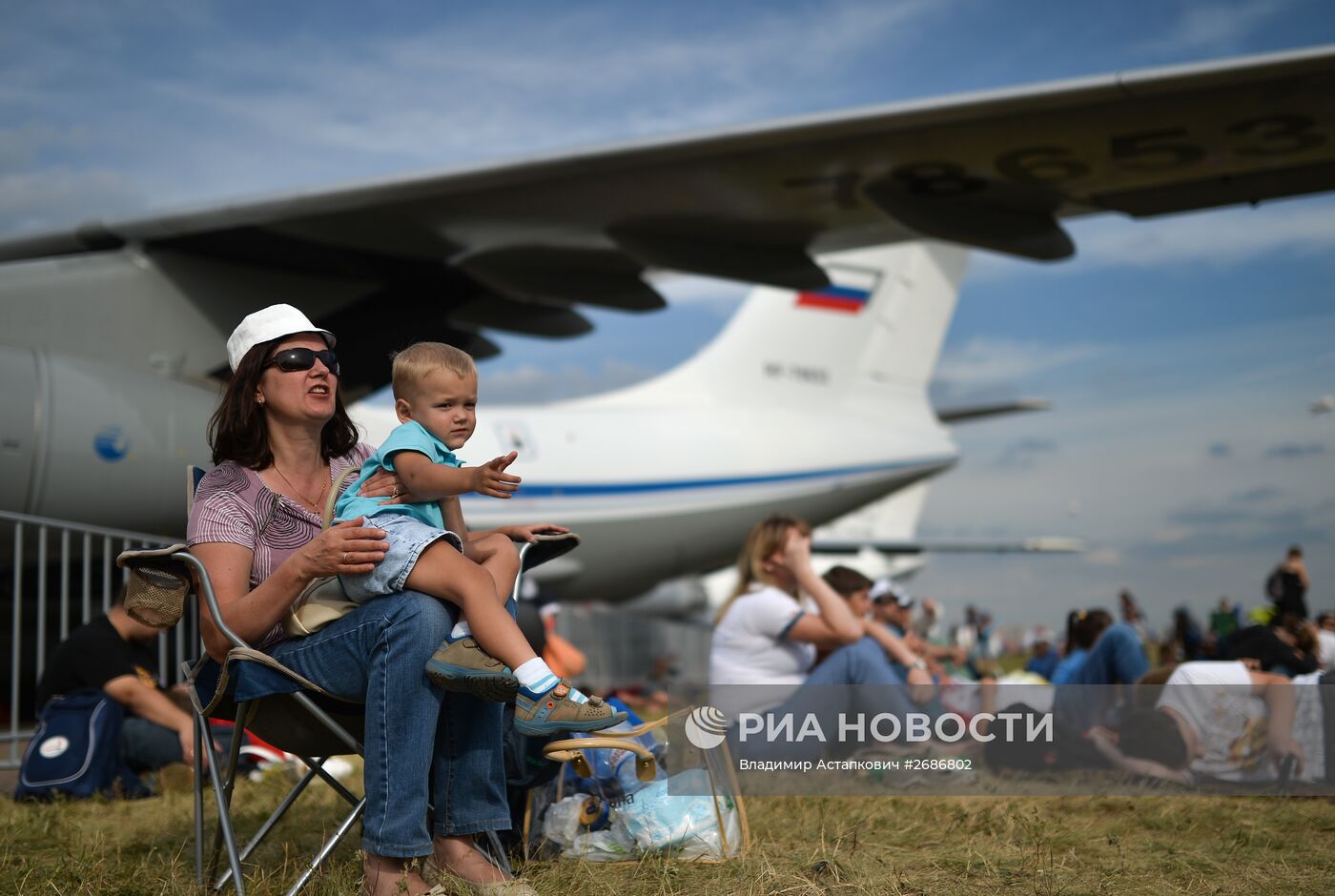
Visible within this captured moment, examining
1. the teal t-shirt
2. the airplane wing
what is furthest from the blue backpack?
the airplane wing

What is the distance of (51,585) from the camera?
5.90 meters

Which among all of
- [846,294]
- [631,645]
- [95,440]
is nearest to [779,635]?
[95,440]

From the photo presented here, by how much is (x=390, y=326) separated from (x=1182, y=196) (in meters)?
4.76

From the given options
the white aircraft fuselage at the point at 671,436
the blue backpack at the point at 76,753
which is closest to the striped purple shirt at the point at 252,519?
the blue backpack at the point at 76,753

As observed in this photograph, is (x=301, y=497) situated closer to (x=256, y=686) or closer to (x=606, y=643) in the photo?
(x=256, y=686)

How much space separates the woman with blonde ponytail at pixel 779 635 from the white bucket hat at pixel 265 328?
181 cm

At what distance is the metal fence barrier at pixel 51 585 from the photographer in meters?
4.67

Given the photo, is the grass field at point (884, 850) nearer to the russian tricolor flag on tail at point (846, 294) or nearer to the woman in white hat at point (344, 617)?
the woman in white hat at point (344, 617)

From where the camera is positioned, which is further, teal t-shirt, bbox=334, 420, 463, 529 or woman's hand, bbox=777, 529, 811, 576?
woman's hand, bbox=777, 529, 811, 576

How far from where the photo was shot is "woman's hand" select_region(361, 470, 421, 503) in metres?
1.95

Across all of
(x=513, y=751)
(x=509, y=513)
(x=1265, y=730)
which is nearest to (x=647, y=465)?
Answer: (x=509, y=513)

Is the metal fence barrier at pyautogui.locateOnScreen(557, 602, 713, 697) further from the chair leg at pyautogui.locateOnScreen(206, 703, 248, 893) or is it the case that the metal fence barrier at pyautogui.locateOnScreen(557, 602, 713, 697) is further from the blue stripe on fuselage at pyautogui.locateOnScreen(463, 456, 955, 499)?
the chair leg at pyautogui.locateOnScreen(206, 703, 248, 893)

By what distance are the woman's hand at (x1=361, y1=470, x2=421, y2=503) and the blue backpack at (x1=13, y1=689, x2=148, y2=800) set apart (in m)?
2.08

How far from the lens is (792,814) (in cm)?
287
